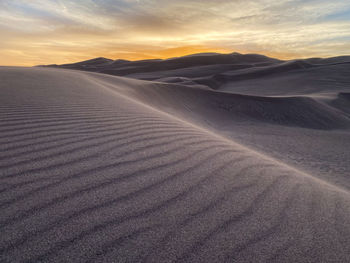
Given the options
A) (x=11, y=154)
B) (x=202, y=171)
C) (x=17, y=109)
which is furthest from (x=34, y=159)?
(x=17, y=109)

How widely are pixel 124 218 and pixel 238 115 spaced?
909 centimetres

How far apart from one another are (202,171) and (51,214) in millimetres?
1328

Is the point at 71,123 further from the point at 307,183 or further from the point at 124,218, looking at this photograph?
the point at 307,183

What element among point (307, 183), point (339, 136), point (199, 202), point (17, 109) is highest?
point (17, 109)

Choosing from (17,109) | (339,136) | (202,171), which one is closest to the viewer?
(202,171)

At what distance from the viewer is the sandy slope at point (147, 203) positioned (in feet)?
4.57

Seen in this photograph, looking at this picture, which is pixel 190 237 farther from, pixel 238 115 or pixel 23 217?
pixel 238 115

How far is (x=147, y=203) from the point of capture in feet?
5.79

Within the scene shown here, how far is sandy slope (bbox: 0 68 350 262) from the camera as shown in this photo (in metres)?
1.39

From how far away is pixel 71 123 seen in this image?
3.24 m

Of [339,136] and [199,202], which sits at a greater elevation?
[199,202]

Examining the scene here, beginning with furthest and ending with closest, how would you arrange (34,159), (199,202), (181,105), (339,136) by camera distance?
1. (181,105)
2. (339,136)
3. (34,159)
4. (199,202)

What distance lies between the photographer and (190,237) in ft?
4.95

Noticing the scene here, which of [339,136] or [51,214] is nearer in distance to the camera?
[51,214]
